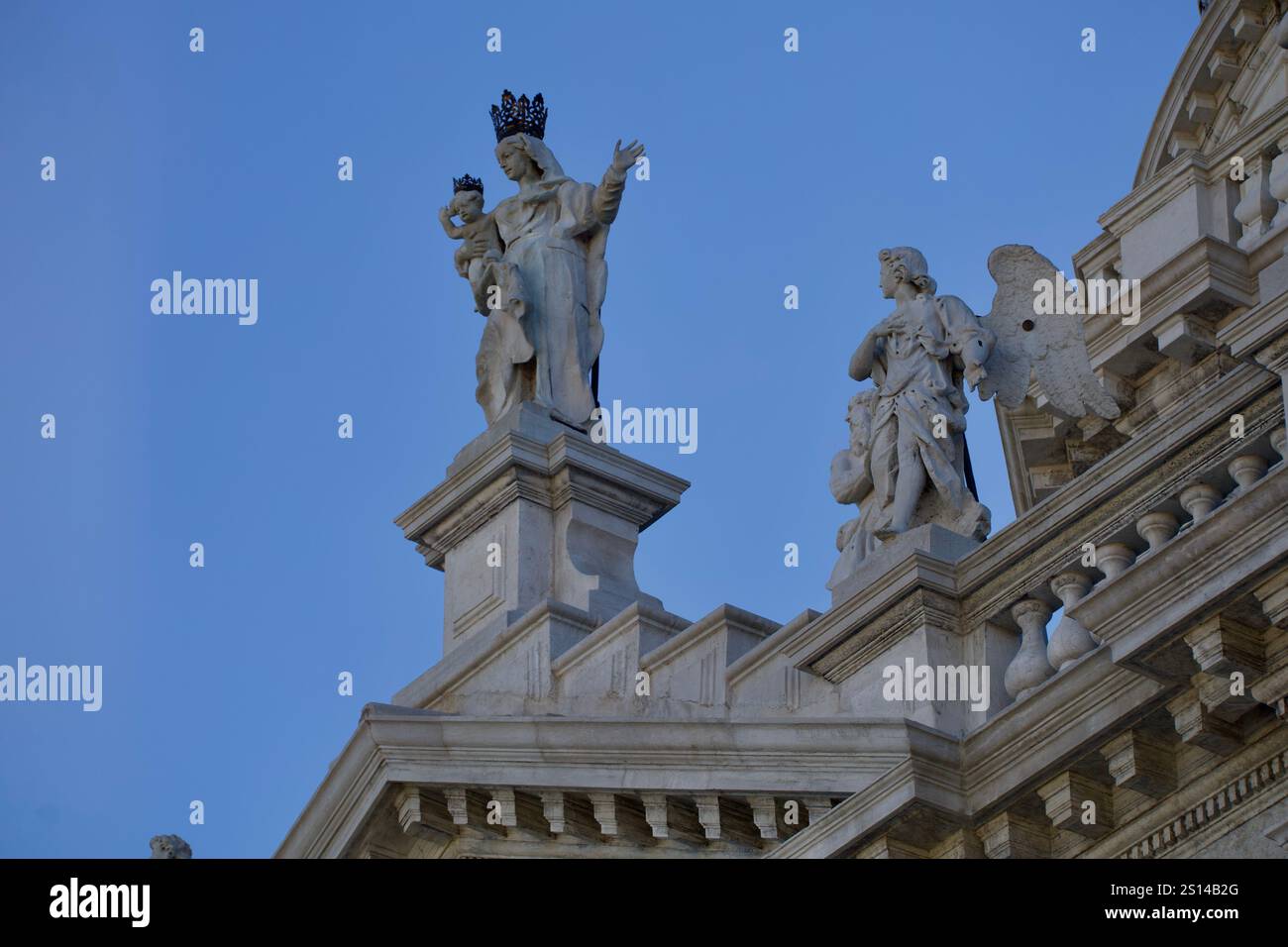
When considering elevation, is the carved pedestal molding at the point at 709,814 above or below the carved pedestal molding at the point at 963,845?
above

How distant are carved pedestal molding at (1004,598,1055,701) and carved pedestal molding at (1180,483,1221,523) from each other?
1556 mm

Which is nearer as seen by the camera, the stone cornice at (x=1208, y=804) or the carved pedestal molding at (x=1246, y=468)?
the stone cornice at (x=1208, y=804)

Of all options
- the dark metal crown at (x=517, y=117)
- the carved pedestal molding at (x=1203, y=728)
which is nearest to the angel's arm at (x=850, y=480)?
the carved pedestal molding at (x=1203, y=728)

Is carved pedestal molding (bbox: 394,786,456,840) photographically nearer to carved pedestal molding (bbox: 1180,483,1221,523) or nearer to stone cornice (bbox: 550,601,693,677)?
stone cornice (bbox: 550,601,693,677)

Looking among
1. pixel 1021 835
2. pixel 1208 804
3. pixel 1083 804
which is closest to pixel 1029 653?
pixel 1021 835

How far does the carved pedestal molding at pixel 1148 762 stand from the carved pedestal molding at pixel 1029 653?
37.4 inches

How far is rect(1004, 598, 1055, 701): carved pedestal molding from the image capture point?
23.1 meters

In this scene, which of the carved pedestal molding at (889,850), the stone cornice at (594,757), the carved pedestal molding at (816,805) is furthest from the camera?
the carved pedestal molding at (816,805)

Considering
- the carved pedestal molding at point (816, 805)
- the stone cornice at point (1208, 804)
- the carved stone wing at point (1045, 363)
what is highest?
the carved stone wing at point (1045, 363)

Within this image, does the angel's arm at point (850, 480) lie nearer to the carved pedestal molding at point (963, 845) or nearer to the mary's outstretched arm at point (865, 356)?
the mary's outstretched arm at point (865, 356)

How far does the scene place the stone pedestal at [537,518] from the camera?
29.1 meters
